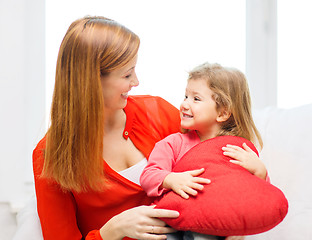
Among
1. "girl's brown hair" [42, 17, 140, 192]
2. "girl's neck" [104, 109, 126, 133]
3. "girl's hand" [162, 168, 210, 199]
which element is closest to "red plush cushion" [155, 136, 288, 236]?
"girl's hand" [162, 168, 210, 199]

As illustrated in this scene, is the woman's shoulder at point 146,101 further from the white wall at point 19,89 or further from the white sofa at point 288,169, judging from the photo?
the white wall at point 19,89

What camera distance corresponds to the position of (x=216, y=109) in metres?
1.23

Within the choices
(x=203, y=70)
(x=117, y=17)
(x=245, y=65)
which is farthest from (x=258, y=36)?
(x=203, y=70)

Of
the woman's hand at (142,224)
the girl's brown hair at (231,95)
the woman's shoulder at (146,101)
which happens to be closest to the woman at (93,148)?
the woman's hand at (142,224)

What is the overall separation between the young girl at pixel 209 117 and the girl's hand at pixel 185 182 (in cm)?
5

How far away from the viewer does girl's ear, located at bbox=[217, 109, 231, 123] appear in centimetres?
123

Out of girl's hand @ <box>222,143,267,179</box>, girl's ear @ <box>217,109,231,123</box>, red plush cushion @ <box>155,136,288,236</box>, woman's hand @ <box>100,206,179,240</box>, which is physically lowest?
woman's hand @ <box>100,206,179,240</box>

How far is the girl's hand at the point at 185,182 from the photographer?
1.02 metres

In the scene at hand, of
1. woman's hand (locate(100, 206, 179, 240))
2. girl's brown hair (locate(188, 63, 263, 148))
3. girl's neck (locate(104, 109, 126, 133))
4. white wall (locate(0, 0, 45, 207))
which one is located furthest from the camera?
white wall (locate(0, 0, 45, 207))

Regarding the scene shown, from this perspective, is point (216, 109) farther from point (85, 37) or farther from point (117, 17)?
point (117, 17)

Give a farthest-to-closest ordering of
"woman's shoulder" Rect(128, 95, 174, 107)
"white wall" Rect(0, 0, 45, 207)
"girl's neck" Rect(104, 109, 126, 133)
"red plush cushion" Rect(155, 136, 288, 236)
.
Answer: "white wall" Rect(0, 0, 45, 207)
"woman's shoulder" Rect(128, 95, 174, 107)
"girl's neck" Rect(104, 109, 126, 133)
"red plush cushion" Rect(155, 136, 288, 236)

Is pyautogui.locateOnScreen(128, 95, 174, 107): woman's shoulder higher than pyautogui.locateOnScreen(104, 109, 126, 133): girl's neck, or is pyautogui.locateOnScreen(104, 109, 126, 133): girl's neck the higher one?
pyautogui.locateOnScreen(128, 95, 174, 107): woman's shoulder

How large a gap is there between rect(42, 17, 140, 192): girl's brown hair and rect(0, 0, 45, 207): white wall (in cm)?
83

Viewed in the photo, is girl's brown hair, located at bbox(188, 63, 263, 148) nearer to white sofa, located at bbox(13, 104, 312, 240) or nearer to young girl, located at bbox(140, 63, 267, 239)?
young girl, located at bbox(140, 63, 267, 239)
